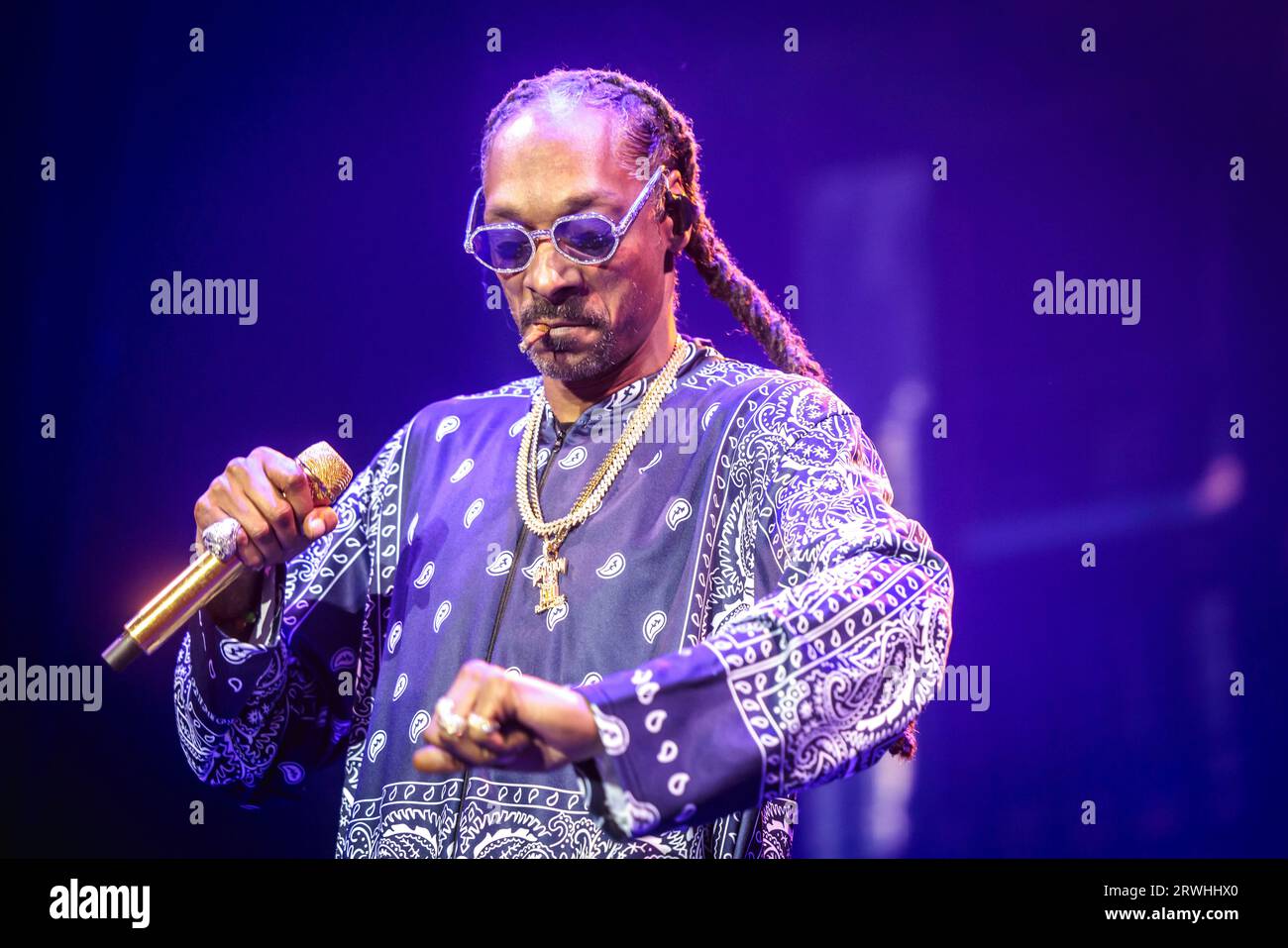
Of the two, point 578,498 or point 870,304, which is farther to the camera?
point 870,304

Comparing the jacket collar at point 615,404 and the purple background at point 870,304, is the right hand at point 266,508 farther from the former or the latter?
the purple background at point 870,304

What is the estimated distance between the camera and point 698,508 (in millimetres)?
1630

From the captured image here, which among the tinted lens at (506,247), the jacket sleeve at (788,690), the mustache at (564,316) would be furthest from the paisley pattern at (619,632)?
the tinted lens at (506,247)

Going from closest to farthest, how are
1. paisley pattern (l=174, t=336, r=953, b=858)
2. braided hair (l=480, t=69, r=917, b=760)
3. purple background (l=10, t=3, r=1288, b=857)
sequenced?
1. paisley pattern (l=174, t=336, r=953, b=858)
2. braided hair (l=480, t=69, r=917, b=760)
3. purple background (l=10, t=3, r=1288, b=857)

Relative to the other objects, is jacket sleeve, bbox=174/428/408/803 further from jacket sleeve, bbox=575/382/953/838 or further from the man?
jacket sleeve, bbox=575/382/953/838

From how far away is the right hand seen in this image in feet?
5.09

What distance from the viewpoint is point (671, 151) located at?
72.4 inches

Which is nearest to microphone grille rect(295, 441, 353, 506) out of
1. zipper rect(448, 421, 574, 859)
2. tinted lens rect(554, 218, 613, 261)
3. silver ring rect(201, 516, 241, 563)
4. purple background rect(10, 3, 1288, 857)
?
silver ring rect(201, 516, 241, 563)

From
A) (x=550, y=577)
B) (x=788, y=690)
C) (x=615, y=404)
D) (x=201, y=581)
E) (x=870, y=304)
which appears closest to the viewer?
(x=788, y=690)

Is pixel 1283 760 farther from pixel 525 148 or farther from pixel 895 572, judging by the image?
pixel 525 148

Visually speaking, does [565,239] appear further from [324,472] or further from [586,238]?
[324,472]

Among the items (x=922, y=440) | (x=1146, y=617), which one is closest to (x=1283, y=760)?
(x=1146, y=617)

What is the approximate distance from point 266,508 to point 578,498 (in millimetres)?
402

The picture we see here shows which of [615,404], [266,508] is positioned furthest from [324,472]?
[615,404]
